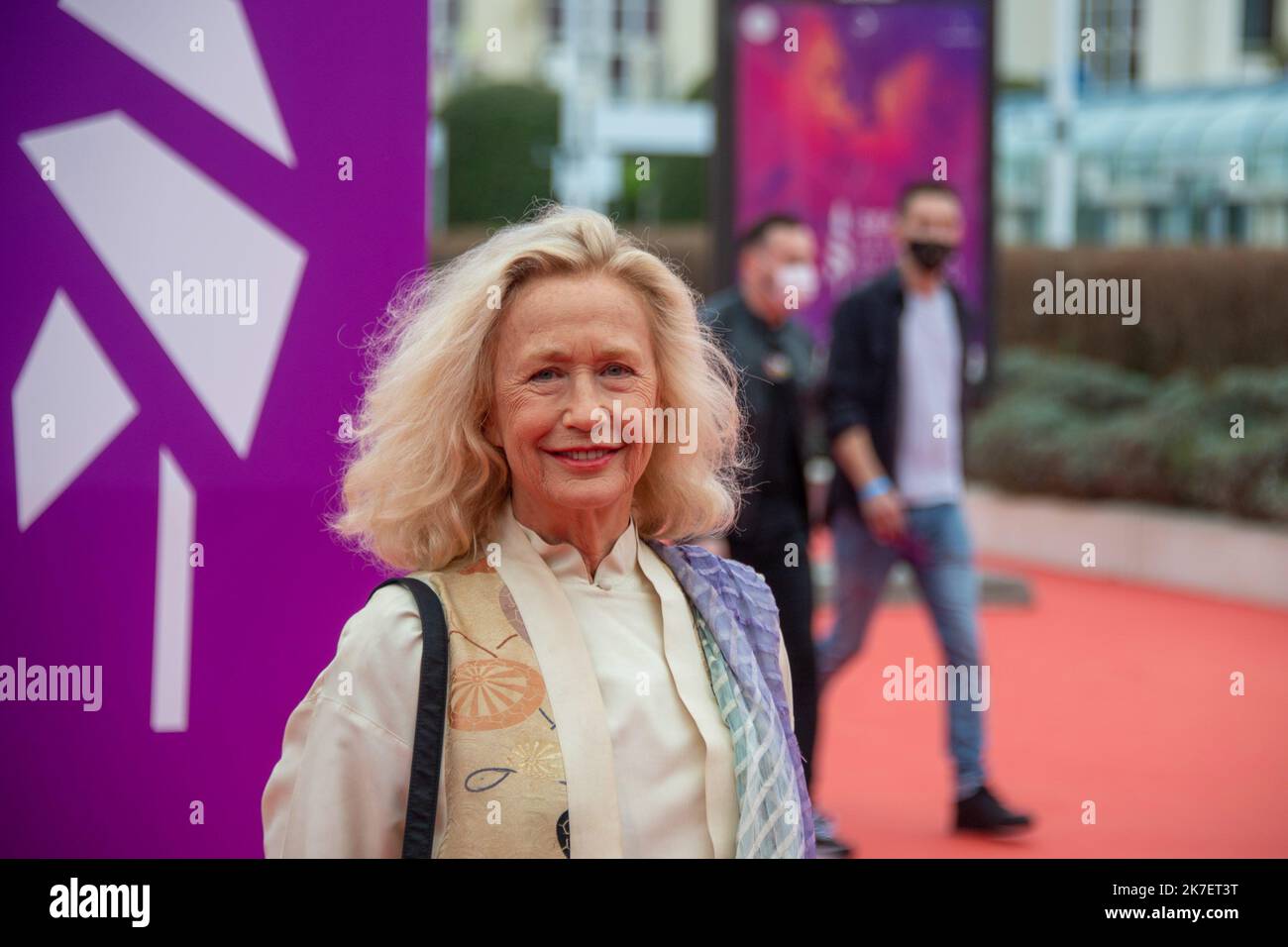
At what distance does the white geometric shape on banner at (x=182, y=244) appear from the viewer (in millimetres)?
3230

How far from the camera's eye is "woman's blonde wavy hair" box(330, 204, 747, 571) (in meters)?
2.46

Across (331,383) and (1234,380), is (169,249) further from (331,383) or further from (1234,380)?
(1234,380)

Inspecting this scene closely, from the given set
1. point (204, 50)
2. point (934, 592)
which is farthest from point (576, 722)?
point (934, 592)

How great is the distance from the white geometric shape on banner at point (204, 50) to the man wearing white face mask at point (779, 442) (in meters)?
2.36

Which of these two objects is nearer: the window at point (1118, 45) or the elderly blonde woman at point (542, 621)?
the elderly blonde woman at point (542, 621)

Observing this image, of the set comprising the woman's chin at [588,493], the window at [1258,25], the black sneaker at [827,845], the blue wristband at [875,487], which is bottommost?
the black sneaker at [827,845]

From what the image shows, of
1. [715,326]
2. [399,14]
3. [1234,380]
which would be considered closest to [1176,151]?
[1234,380]

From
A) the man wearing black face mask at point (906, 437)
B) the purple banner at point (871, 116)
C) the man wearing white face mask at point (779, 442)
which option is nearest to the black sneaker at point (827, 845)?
the man wearing white face mask at point (779, 442)

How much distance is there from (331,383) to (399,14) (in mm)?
672

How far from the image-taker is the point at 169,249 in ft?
10.6

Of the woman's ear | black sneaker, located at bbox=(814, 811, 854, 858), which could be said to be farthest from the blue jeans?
the woman's ear

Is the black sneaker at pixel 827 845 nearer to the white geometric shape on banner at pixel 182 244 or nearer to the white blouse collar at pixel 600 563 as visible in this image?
the white geometric shape on banner at pixel 182 244

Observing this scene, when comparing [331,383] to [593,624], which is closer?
[593,624]

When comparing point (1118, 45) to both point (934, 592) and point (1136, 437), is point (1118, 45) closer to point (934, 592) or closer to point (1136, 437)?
point (1136, 437)
